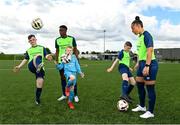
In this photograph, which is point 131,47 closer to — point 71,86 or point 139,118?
point 71,86

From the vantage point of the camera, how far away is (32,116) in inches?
344

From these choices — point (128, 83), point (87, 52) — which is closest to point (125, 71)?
point (128, 83)

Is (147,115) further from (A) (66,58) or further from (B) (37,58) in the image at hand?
(B) (37,58)

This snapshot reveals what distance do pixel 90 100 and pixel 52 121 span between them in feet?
11.5

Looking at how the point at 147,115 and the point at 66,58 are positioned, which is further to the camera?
the point at 66,58

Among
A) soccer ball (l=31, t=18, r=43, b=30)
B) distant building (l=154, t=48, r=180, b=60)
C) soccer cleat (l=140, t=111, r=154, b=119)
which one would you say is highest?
soccer ball (l=31, t=18, r=43, b=30)

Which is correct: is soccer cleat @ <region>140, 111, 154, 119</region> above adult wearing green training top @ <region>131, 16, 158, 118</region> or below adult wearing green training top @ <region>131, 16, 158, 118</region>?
below

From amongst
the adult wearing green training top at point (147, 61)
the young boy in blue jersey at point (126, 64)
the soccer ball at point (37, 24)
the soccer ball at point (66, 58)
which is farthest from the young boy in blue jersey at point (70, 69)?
the soccer ball at point (37, 24)

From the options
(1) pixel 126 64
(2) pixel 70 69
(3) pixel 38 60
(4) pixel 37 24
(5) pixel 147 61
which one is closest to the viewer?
(5) pixel 147 61

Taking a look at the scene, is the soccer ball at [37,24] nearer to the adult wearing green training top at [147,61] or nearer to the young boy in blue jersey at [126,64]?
the young boy in blue jersey at [126,64]

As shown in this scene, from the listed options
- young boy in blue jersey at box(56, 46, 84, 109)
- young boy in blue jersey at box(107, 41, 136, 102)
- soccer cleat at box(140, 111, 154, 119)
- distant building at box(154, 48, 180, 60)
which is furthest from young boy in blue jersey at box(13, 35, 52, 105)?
distant building at box(154, 48, 180, 60)

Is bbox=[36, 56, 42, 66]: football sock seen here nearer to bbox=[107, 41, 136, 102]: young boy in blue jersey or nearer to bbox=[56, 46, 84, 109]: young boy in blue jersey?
bbox=[56, 46, 84, 109]: young boy in blue jersey

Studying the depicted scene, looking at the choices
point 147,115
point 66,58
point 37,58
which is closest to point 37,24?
point 37,58

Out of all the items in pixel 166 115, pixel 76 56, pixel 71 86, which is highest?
pixel 76 56
